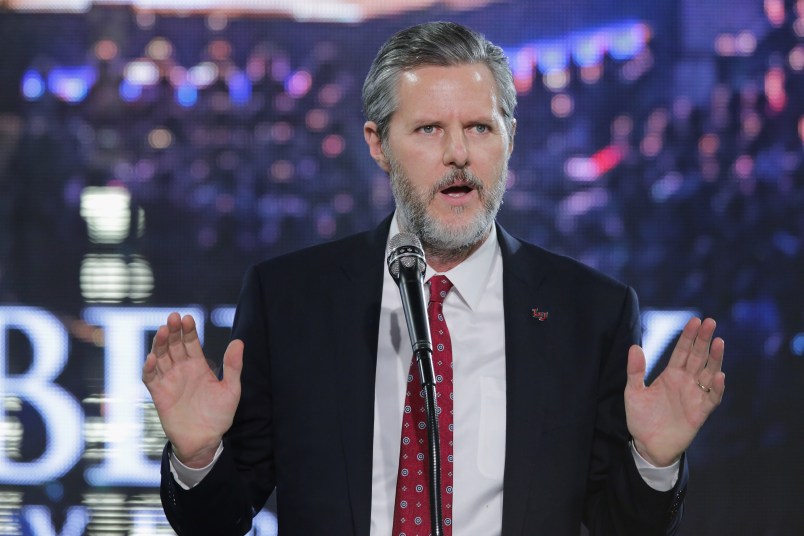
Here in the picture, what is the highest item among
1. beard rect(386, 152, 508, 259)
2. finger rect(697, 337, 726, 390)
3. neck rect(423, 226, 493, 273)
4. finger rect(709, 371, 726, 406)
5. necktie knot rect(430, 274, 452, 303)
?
beard rect(386, 152, 508, 259)

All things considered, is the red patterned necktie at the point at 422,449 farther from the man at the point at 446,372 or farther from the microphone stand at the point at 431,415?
the microphone stand at the point at 431,415

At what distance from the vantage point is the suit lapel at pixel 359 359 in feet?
6.26

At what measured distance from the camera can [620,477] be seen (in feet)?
6.14

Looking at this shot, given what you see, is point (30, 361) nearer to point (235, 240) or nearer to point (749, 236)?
point (235, 240)

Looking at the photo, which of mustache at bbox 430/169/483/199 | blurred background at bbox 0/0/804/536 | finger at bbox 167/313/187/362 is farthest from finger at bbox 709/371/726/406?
blurred background at bbox 0/0/804/536

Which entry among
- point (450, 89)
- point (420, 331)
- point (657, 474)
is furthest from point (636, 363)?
point (450, 89)

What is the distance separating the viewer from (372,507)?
6.34 ft

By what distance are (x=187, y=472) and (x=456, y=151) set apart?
2.72 ft

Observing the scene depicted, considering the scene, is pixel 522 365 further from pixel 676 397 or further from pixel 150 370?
pixel 150 370

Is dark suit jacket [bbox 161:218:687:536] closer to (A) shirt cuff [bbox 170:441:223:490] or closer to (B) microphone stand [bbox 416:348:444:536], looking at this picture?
(A) shirt cuff [bbox 170:441:223:490]

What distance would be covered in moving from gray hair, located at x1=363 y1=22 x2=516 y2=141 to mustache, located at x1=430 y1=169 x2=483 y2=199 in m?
0.19

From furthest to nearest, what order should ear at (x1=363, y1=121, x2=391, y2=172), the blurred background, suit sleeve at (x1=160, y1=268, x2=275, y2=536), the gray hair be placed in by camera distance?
the blurred background, ear at (x1=363, y1=121, x2=391, y2=172), the gray hair, suit sleeve at (x1=160, y1=268, x2=275, y2=536)

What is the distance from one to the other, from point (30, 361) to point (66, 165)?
26.7 inches

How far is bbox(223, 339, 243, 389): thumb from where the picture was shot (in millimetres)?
1808
